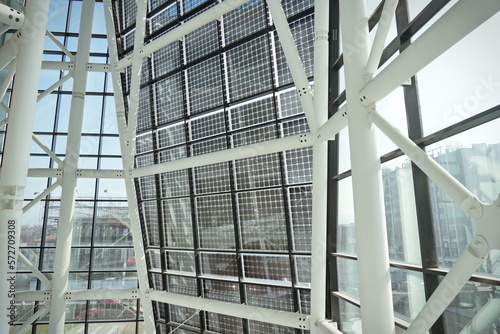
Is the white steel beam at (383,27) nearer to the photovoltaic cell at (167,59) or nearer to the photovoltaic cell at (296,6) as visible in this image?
the photovoltaic cell at (296,6)

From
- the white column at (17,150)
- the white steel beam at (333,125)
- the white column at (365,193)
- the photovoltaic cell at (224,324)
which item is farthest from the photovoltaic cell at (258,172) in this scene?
the white column at (17,150)

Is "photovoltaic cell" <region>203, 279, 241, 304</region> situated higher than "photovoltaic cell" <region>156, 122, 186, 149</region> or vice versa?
"photovoltaic cell" <region>156, 122, 186, 149</region>

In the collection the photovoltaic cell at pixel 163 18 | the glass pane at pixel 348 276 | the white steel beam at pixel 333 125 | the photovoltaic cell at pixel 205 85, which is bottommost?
the glass pane at pixel 348 276

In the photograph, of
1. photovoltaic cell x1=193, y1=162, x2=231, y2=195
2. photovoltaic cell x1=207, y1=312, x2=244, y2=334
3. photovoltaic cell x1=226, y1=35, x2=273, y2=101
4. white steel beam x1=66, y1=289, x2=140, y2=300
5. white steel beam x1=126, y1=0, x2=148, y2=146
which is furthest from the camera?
photovoltaic cell x1=207, y1=312, x2=244, y2=334

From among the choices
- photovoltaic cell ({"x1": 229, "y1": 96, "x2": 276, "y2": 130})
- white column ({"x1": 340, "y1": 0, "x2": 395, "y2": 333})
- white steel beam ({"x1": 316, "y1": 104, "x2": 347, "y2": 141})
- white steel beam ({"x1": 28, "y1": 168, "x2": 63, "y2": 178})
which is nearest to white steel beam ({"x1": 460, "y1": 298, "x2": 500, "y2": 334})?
white column ({"x1": 340, "y1": 0, "x2": 395, "y2": 333})

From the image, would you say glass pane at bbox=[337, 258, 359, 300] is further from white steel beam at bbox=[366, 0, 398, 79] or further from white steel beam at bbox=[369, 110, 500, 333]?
white steel beam at bbox=[366, 0, 398, 79]

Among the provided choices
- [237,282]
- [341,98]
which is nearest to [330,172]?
[341,98]

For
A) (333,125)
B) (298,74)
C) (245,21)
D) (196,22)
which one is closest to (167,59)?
(245,21)

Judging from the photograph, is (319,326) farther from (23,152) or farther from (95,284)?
(95,284)

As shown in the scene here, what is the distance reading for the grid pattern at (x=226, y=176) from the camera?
1201 cm

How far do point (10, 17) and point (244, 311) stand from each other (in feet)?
31.6

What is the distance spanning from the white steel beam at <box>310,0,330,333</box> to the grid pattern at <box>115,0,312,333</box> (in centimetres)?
305

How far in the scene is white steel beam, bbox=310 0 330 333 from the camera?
7855mm

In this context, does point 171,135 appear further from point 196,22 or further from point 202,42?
point 196,22
